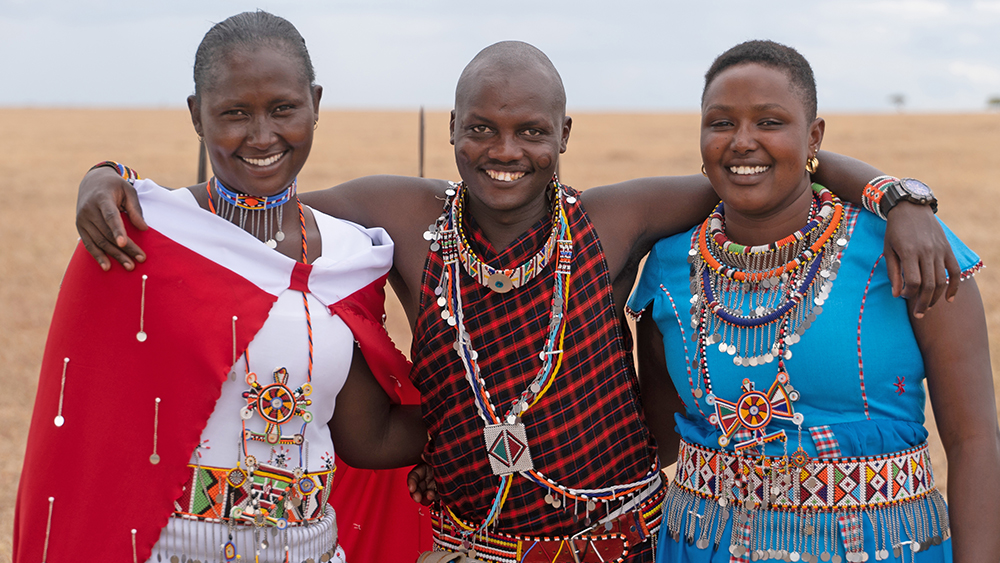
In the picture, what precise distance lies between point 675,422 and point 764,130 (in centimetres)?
108

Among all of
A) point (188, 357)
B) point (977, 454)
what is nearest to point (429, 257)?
point (188, 357)

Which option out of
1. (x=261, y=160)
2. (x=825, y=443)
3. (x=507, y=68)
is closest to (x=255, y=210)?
(x=261, y=160)

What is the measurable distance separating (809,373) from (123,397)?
200 centimetres

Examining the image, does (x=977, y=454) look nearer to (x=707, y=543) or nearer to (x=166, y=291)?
(x=707, y=543)

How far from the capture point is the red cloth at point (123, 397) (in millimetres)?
2773

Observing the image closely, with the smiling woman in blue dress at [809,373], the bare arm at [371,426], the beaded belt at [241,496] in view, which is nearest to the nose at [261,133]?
the bare arm at [371,426]

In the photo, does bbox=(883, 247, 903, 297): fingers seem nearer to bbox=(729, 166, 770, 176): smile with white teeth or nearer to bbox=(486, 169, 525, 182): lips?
bbox=(729, 166, 770, 176): smile with white teeth

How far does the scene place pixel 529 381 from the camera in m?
3.18

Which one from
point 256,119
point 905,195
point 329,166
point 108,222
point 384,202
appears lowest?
point 108,222

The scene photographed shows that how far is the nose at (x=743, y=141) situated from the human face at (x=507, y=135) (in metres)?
0.58

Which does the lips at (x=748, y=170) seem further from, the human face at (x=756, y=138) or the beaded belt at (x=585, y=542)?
the beaded belt at (x=585, y=542)

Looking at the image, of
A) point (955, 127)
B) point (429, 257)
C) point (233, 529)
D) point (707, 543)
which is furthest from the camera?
point (955, 127)

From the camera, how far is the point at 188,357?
2.80 meters

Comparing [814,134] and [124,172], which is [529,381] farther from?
[124,172]
